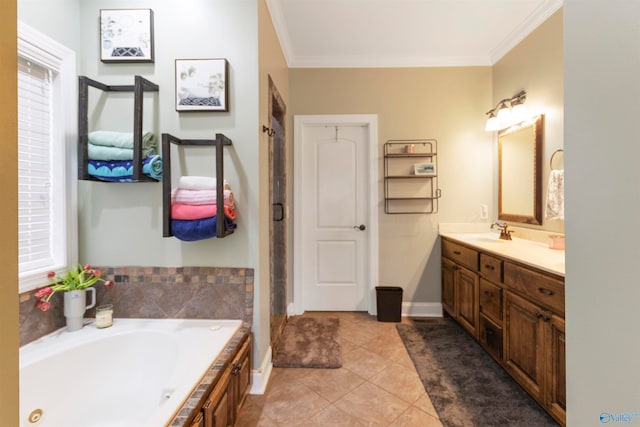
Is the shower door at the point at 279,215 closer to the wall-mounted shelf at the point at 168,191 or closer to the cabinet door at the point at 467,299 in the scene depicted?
the wall-mounted shelf at the point at 168,191

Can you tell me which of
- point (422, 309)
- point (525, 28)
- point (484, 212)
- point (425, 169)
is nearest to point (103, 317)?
point (422, 309)

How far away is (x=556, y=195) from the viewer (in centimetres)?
208

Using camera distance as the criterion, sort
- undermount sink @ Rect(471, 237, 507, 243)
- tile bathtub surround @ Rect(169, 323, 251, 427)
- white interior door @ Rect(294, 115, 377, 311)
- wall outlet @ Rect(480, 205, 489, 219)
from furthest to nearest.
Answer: white interior door @ Rect(294, 115, 377, 311), wall outlet @ Rect(480, 205, 489, 219), undermount sink @ Rect(471, 237, 507, 243), tile bathtub surround @ Rect(169, 323, 251, 427)

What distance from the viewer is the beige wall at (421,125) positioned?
301 centimetres

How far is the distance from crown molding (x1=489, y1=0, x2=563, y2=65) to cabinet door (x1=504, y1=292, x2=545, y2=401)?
2.24 meters

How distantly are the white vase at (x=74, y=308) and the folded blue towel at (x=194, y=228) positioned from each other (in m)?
0.67

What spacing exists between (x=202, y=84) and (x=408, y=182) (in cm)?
217

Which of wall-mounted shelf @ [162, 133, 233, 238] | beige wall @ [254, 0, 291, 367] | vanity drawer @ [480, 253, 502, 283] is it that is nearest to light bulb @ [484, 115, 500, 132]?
vanity drawer @ [480, 253, 502, 283]

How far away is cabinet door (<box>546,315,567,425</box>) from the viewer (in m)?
1.43

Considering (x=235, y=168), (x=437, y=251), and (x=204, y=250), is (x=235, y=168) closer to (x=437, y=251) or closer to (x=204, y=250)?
(x=204, y=250)

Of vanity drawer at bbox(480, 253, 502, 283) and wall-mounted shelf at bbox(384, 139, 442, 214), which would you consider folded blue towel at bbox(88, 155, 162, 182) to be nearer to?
wall-mounted shelf at bbox(384, 139, 442, 214)

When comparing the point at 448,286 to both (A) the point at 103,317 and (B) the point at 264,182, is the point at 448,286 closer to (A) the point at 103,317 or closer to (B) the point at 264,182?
(B) the point at 264,182

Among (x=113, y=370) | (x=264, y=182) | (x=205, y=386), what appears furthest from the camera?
(x=264, y=182)

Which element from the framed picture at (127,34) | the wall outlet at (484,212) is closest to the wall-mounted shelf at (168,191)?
the framed picture at (127,34)
